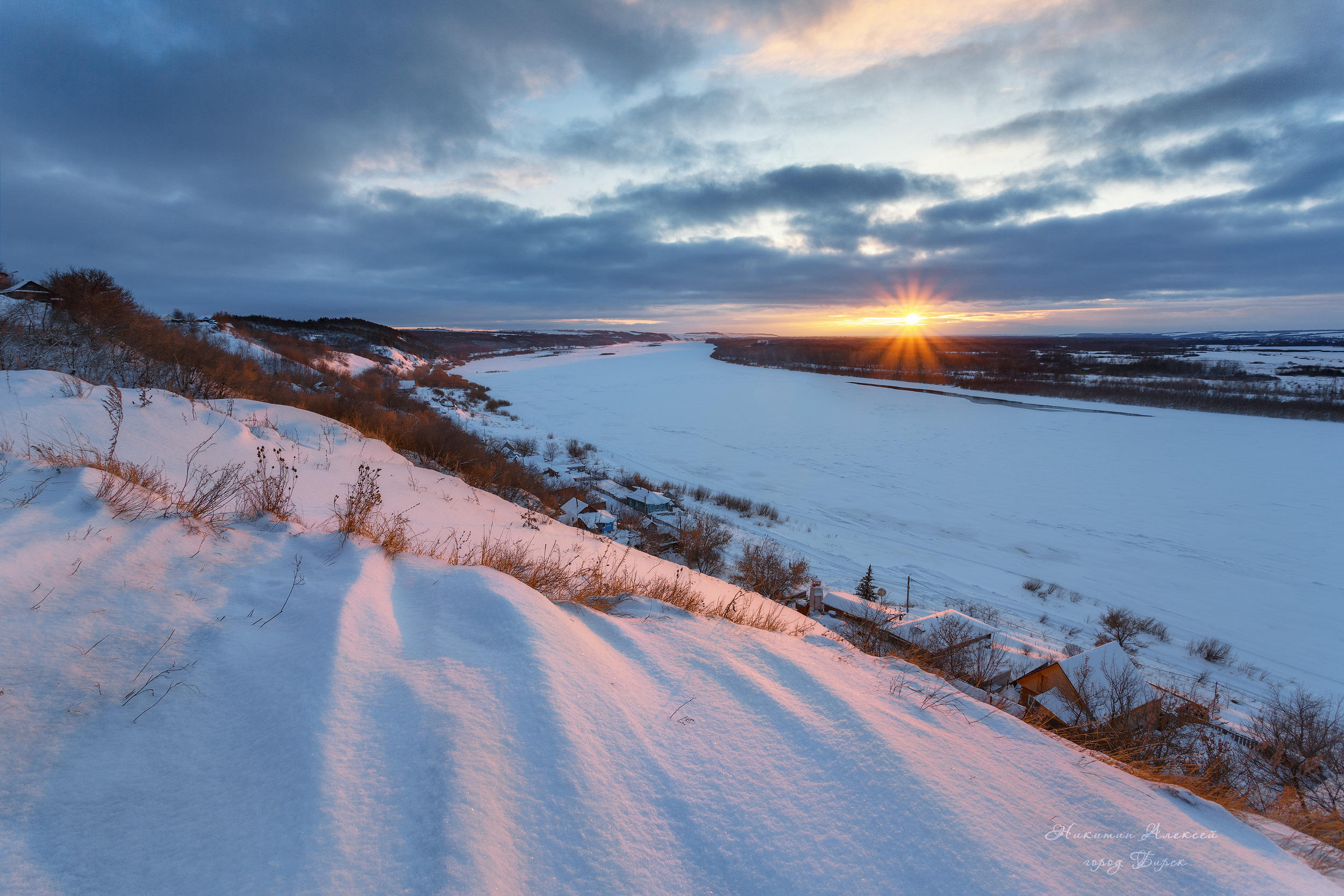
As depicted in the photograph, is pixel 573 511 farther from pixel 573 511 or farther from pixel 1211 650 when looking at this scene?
pixel 1211 650

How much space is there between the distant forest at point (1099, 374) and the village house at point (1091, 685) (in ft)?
217

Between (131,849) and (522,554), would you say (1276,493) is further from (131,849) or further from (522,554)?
(131,849)

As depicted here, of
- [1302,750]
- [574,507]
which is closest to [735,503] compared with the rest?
[574,507]

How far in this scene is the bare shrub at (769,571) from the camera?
38.9 feet

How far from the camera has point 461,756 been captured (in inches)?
79.4

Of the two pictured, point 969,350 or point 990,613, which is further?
point 969,350

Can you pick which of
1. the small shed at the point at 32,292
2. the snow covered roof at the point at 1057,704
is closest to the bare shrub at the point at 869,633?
the snow covered roof at the point at 1057,704

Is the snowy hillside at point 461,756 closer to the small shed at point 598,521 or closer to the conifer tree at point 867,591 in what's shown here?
the conifer tree at point 867,591

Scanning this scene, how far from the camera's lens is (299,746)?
193cm

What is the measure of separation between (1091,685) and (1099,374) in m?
95.9

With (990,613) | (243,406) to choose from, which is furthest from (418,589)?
(990,613)

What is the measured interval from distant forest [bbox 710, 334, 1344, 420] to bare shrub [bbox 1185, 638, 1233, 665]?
57.8m

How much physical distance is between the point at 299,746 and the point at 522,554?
9.80 feet

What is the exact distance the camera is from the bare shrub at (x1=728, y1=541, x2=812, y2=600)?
11867 millimetres
